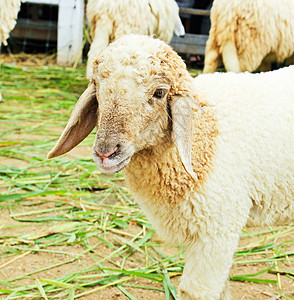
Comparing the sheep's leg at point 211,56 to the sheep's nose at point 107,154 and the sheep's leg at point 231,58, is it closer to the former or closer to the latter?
the sheep's leg at point 231,58

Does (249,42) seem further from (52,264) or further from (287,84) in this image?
(52,264)

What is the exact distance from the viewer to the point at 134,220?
118 inches

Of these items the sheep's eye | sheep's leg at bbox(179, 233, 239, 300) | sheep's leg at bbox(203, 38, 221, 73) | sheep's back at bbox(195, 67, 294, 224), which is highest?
the sheep's eye

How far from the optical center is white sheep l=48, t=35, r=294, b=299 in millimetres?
1668

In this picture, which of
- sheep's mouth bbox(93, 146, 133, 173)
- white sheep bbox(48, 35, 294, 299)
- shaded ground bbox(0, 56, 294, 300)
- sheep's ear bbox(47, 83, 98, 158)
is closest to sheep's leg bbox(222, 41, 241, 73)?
shaded ground bbox(0, 56, 294, 300)

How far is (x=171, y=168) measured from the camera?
188 centimetres

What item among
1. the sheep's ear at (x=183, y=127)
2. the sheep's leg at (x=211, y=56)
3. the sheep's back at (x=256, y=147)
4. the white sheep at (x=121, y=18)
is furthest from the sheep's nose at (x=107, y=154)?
the sheep's leg at (x=211, y=56)

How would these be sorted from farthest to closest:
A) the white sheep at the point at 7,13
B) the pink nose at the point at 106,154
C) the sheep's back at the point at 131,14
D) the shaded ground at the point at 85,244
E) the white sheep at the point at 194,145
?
the sheep's back at the point at 131,14
the white sheep at the point at 7,13
the shaded ground at the point at 85,244
the white sheep at the point at 194,145
the pink nose at the point at 106,154

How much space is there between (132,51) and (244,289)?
149cm

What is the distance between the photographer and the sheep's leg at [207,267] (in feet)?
6.16

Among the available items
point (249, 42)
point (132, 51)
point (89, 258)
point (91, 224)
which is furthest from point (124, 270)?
point (249, 42)

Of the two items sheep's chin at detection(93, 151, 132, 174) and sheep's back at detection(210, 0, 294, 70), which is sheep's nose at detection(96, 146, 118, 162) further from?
sheep's back at detection(210, 0, 294, 70)

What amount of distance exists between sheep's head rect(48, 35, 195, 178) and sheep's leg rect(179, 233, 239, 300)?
0.44 meters

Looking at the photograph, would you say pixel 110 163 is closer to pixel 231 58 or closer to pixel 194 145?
pixel 194 145
